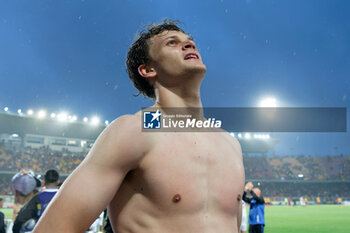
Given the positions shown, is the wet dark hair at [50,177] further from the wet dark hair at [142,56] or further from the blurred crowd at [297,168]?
the blurred crowd at [297,168]

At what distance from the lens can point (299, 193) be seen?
5241 centimetres

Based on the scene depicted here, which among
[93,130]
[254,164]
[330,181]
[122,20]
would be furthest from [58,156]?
[122,20]

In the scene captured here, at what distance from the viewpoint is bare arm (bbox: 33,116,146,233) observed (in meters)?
1.19

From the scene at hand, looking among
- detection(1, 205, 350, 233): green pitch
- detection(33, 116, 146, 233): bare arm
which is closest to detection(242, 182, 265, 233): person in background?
detection(1, 205, 350, 233): green pitch

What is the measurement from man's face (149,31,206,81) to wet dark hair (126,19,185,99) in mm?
87

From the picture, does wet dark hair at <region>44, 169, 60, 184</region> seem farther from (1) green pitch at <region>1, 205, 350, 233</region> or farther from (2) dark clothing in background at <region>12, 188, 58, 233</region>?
(1) green pitch at <region>1, 205, 350, 233</region>

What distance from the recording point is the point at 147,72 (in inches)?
78.7

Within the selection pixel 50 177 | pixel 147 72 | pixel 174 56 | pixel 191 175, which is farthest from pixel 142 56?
pixel 50 177

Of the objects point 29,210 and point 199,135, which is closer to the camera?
point 199,135

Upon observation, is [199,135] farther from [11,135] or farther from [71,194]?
[11,135]

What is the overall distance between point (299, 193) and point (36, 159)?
4409 centimetres

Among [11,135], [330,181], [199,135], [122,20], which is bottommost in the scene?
[199,135]

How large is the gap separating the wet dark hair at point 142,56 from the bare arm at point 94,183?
33.0 inches

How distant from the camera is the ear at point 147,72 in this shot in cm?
197
